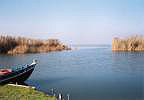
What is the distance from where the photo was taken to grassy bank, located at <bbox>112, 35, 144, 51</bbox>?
118 feet

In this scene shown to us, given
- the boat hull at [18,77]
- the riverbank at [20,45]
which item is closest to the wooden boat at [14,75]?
the boat hull at [18,77]

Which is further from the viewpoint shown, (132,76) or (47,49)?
(47,49)

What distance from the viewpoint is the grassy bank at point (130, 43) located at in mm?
35969

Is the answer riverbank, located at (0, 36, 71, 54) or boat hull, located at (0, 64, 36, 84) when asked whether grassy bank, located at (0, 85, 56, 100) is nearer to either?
boat hull, located at (0, 64, 36, 84)

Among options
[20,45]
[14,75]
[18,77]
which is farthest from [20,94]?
[20,45]

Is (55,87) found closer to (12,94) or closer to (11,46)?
(12,94)

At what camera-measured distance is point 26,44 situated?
39.1 metres

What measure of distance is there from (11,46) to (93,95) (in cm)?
3225

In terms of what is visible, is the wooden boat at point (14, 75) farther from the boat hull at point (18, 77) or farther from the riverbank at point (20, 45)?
the riverbank at point (20, 45)

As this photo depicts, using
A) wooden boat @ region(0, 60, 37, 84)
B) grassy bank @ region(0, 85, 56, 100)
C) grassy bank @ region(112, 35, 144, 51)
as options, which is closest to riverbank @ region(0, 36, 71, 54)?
grassy bank @ region(112, 35, 144, 51)

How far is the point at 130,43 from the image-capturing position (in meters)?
36.8

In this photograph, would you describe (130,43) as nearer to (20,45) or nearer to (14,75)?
(20,45)

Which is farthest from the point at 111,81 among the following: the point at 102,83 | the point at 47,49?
the point at 47,49

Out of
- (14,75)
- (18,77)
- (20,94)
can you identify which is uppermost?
(14,75)
